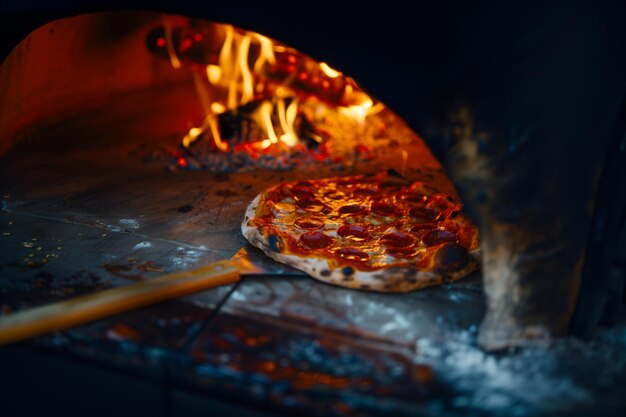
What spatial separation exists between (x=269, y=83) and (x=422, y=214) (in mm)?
2376

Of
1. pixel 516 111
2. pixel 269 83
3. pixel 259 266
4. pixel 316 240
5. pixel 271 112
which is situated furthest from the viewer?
pixel 269 83

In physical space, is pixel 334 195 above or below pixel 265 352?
above

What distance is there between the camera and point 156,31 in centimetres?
468

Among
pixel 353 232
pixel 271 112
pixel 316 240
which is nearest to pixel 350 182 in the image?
pixel 353 232

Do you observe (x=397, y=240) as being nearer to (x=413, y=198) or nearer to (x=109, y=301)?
(x=413, y=198)

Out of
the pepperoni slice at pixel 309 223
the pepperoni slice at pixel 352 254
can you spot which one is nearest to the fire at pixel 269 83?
the pepperoni slice at pixel 309 223

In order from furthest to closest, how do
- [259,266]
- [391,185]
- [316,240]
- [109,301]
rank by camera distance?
[391,185]
[316,240]
[259,266]
[109,301]

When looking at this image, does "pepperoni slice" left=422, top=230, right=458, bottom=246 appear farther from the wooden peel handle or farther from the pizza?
the wooden peel handle

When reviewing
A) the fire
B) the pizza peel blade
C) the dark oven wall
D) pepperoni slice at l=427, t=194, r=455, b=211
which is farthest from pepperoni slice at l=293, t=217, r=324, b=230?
the fire

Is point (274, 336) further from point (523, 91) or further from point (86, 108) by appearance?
point (86, 108)

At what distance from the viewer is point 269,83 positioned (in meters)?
4.82

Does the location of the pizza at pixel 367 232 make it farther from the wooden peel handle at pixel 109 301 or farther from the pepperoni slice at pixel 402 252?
the wooden peel handle at pixel 109 301

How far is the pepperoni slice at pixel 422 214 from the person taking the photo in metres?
2.85

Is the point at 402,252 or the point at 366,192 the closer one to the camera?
Answer: the point at 402,252
